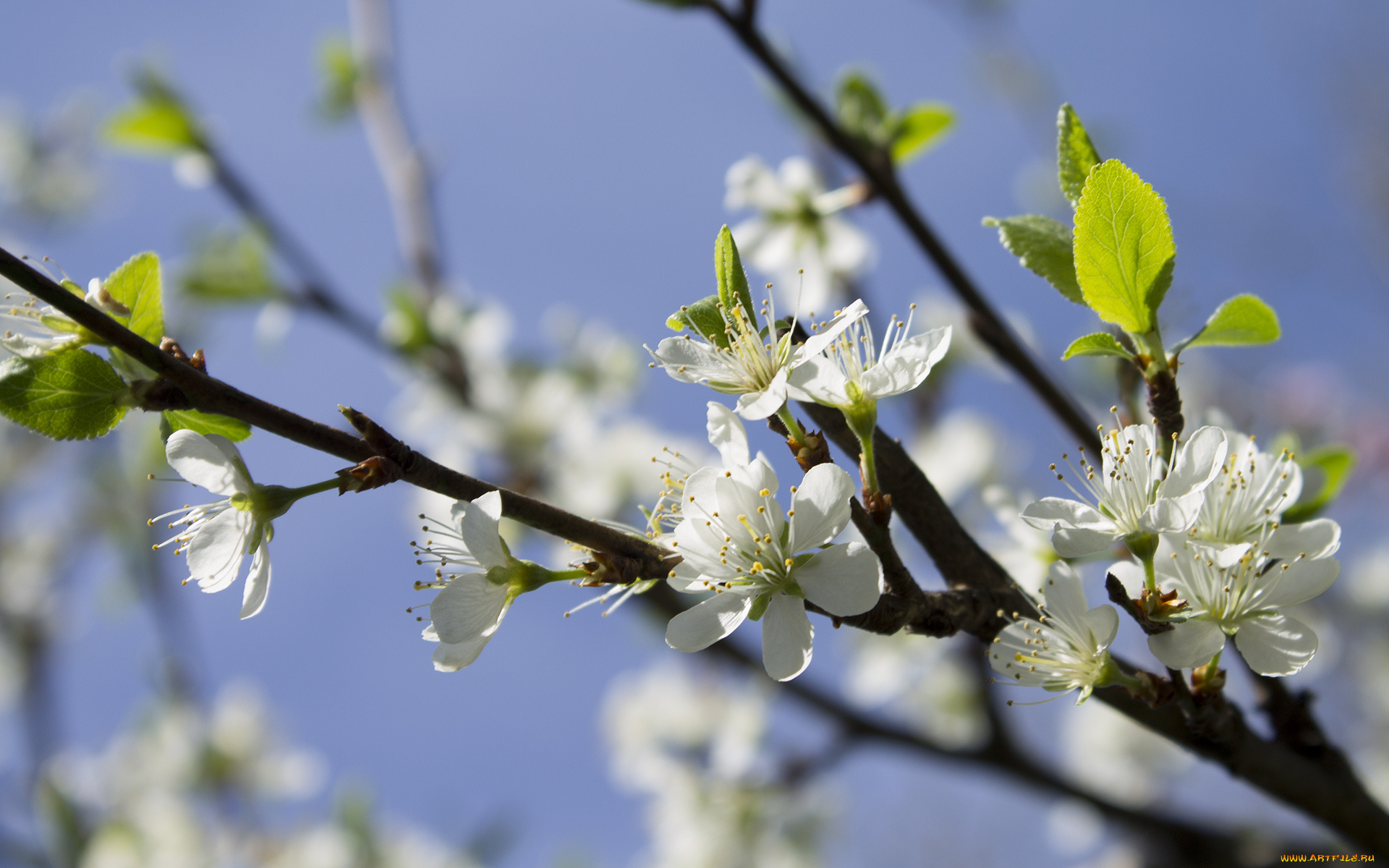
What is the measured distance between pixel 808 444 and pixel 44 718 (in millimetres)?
4960

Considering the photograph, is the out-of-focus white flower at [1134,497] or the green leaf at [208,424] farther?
the green leaf at [208,424]

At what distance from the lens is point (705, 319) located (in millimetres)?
904

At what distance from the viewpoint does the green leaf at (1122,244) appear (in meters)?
0.86

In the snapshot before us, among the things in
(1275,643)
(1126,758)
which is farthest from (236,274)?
(1126,758)

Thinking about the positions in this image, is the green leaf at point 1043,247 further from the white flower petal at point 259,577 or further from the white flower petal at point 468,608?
the white flower petal at point 259,577

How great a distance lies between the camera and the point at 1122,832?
2635 millimetres

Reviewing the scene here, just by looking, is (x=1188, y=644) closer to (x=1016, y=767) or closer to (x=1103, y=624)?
(x=1103, y=624)

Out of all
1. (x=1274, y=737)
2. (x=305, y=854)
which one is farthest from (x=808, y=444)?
(x=305, y=854)

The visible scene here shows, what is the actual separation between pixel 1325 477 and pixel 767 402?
88 centimetres

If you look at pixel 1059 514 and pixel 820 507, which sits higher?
pixel 820 507

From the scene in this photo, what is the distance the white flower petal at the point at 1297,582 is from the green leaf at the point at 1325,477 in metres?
0.37

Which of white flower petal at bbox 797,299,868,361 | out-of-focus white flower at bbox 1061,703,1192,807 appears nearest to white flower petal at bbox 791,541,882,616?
white flower petal at bbox 797,299,868,361

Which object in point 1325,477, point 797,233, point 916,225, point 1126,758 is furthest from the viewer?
point 1126,758

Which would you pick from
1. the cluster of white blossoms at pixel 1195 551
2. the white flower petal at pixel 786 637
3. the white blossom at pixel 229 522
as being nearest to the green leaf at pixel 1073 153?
the cluster of white blossoms at pixel 1195 551
